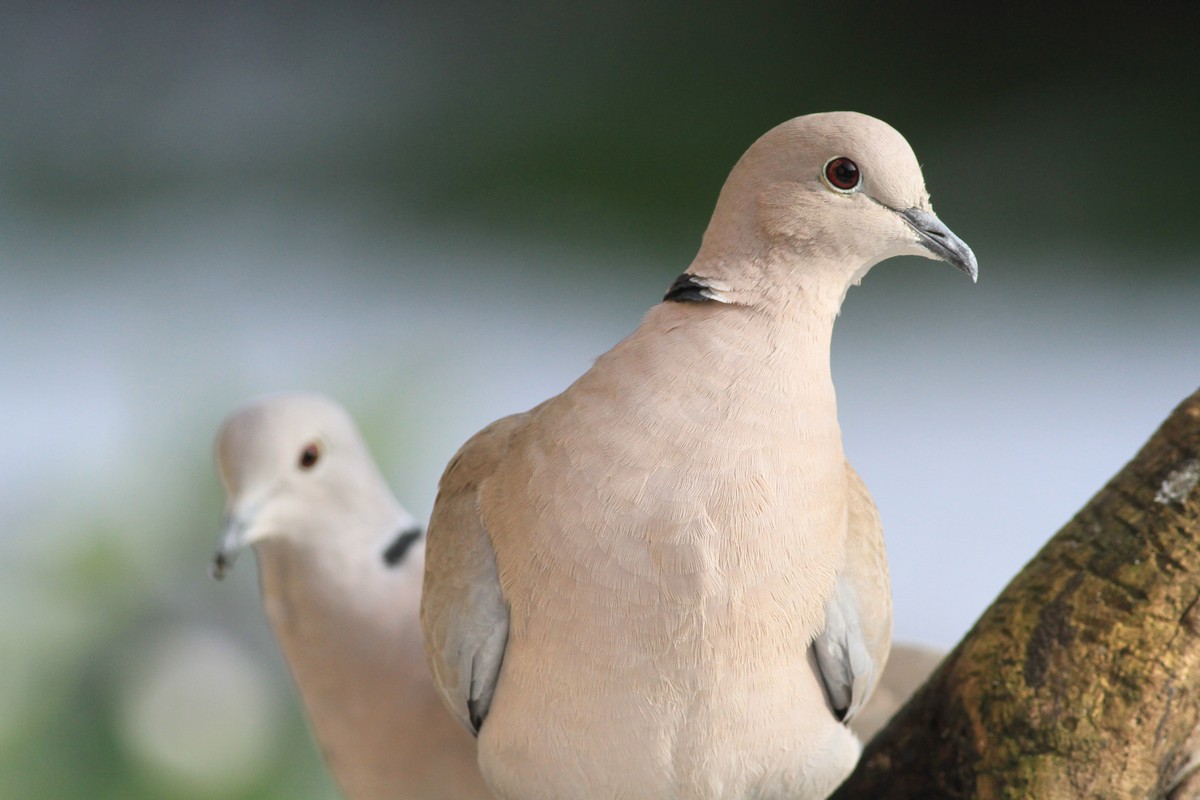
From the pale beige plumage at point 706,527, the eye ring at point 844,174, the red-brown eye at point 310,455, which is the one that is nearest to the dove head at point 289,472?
the red-brown eye at point 310,455

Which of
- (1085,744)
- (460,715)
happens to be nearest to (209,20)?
(460,715)

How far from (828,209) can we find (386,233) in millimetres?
2327

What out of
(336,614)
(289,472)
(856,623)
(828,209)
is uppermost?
(828,209)

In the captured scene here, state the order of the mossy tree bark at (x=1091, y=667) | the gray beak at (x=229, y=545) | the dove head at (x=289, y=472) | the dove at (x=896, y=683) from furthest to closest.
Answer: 1. the dove at (x=896, y=683)
2. the dove head at (x=289, y=472)
3. the gray beak at (x=229, y=545)
4. the mossy tree bark at (x=1091, y=667)

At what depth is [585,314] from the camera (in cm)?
321

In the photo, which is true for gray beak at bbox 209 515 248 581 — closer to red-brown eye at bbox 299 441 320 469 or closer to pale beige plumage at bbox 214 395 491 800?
pale beige plumage at bbox 214 395 491 800

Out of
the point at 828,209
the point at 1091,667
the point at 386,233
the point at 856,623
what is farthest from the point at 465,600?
the point at 386,233

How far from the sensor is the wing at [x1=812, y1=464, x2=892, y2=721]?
3.25 feet

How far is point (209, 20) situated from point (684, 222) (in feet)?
4.18

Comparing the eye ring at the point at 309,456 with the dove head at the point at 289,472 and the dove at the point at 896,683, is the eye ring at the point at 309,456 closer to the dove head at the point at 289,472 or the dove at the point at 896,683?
the dove head at the point at 289,472

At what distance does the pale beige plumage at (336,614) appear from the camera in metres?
1.36

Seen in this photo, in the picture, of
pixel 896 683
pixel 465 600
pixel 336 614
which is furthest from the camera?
pixel 896 683

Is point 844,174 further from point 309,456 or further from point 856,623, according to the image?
point 309,456

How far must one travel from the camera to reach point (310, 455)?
1.44 meters
